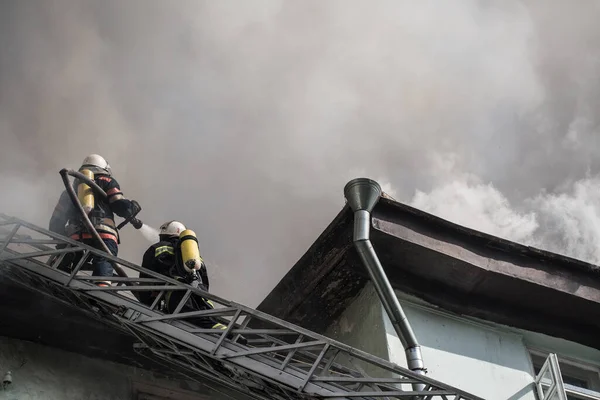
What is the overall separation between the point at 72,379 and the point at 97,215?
5.41ft

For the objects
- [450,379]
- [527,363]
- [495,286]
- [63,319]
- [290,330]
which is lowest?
[63,319]

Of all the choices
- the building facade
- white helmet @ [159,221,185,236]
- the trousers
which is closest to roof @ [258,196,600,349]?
the building facade

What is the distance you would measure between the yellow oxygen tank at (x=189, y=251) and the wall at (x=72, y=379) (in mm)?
1065

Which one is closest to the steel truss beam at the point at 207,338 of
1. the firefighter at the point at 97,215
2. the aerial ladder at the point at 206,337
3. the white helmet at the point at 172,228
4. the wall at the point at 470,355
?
the aerial ladder at the point at 206,337

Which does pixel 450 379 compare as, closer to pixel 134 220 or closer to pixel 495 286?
pixel 495 286

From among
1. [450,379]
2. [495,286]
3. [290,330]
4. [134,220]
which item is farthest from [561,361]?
[134,220]

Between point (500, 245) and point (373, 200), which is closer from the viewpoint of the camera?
point (373, 200)

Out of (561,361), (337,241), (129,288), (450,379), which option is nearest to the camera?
(129,288)

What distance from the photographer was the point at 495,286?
27.9 feet

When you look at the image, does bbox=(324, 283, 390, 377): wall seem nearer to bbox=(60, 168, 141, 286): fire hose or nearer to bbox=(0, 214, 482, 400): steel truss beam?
bbox=(0, 214, 482, 400): steel truss beam

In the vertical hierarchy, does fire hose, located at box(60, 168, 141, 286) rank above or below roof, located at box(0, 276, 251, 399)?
above

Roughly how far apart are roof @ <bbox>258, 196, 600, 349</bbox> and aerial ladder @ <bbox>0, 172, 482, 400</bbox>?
1620 mm

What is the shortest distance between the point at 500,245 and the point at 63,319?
4.20 metres

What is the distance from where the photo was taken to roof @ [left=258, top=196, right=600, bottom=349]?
813 centimetres
